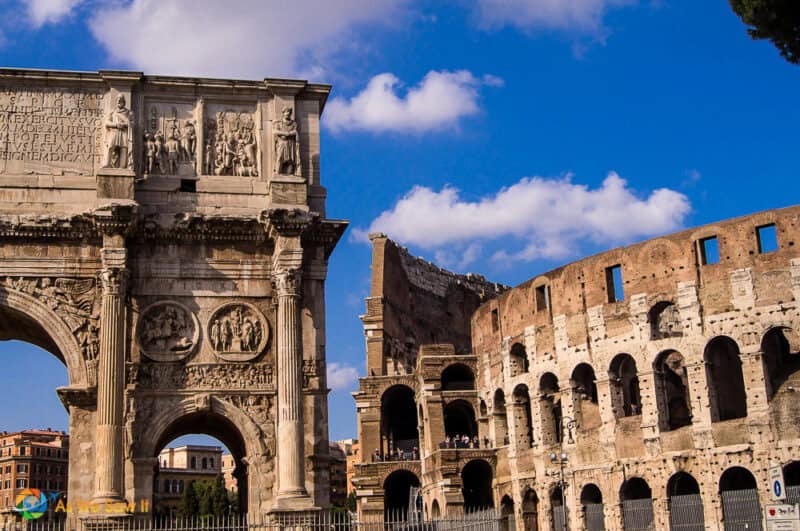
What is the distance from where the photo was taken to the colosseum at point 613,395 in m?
36.2

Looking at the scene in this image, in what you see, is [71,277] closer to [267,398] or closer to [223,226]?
[223,226]

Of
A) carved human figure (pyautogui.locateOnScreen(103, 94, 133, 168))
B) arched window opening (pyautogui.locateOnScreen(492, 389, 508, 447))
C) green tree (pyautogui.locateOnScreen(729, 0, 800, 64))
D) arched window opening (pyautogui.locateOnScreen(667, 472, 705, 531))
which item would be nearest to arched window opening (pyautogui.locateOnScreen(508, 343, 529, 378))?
arched window opening (pyautogui.locateOnScreen(492, 389, 508, 447))

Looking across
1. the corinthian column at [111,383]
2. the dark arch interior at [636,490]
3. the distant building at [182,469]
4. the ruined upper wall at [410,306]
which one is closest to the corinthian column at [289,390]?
the corinthian column at [111,383]

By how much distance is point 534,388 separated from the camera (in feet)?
143

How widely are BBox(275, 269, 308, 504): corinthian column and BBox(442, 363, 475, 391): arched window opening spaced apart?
89.9 ft

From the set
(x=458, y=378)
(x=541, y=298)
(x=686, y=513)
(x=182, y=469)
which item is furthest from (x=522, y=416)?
(x=182, y=469)

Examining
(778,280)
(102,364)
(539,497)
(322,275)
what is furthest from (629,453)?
(102,364)

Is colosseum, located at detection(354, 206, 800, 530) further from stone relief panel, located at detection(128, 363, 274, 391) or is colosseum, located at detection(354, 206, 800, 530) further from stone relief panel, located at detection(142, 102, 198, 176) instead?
stone relief panel, located at detection(142, 102, 198, 176)

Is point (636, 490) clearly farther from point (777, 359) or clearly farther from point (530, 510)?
point (777, 359)

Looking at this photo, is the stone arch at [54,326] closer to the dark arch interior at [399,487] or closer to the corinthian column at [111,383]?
the corinthian column at [111,383]

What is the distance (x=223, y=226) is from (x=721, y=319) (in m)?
20.8

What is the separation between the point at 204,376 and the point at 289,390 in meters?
1.76

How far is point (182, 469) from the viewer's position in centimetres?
9231

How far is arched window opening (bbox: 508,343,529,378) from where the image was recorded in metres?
45.2
